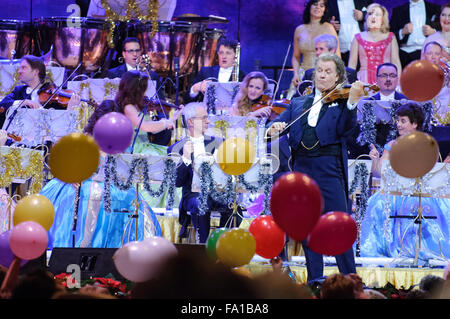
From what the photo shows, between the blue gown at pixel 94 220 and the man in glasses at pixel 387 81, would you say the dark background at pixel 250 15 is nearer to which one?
the man in glasses at pixel 387 81

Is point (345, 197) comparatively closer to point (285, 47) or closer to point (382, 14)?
point (382, 14)

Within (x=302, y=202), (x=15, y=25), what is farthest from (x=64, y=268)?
(x=15, y=25)

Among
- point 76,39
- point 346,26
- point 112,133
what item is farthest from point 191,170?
point 346,26

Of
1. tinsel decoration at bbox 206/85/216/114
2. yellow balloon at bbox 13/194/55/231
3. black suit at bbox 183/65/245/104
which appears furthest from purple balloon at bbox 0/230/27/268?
black suit at bbox 183/65/245/104

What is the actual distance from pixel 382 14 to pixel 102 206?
3.60m

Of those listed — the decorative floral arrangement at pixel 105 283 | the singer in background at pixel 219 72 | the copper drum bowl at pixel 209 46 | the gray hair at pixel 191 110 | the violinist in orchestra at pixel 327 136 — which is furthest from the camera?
the copper drum bowl at pixel 209 46

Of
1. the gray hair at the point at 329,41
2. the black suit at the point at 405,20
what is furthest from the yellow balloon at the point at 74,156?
the black suit at the point at 405,20

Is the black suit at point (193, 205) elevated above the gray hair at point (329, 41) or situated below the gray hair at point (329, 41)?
below

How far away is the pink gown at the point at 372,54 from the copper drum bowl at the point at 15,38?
3462 mm

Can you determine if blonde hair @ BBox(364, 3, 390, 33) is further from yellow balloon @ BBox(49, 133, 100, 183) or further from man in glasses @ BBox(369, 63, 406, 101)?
yellow balloon @ BBox(49, 133, 100, 183)

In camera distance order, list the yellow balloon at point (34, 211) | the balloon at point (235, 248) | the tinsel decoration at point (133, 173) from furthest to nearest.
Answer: the tinsel decoration at point (133, 173), the yellow balloon at point (34, 211), the balloon at point (235, 248)

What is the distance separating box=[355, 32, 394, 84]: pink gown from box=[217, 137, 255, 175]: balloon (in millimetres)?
3602

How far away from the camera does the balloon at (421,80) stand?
3.30 m

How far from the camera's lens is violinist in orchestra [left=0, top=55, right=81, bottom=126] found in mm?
6355
